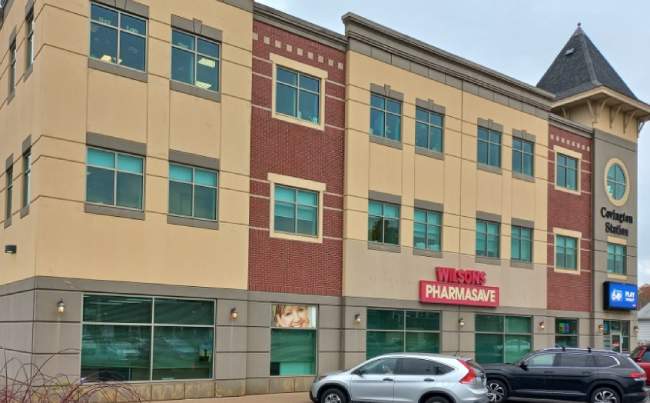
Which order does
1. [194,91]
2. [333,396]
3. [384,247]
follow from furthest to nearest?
[384,247] < [194,91] < [333,396]

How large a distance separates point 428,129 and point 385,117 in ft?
7.43

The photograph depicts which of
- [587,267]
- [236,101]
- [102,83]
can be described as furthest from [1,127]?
[587,267]

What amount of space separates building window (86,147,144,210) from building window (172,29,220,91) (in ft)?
9.36

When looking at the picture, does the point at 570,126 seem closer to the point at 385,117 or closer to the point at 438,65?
the point at 438,65

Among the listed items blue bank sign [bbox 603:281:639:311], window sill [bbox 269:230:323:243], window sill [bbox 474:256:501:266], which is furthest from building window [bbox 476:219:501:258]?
window sill [bbox 269:230:323:243]

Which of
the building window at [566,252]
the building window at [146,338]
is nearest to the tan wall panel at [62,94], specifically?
the building window at [146,338]

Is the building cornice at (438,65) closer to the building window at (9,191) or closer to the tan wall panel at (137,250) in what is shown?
the tan wall panel at (137,250)

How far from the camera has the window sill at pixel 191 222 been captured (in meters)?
20.1

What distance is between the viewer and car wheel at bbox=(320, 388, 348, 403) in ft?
59.2

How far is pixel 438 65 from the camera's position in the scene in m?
28.0

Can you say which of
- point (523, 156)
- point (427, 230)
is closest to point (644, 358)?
point (427, 230)

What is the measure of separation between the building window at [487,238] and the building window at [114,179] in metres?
14.7

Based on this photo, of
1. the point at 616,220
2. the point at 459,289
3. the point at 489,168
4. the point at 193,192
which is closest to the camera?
the point at 193,192

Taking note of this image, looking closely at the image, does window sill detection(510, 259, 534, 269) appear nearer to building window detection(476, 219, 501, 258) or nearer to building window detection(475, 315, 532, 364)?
building window detection(476, 219, 501, 258)
